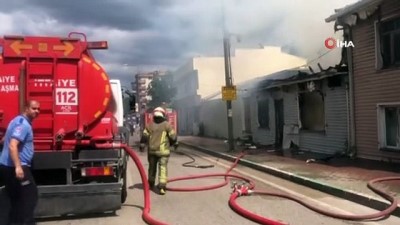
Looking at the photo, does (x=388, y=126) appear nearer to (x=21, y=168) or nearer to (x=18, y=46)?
(x=18, y=46)

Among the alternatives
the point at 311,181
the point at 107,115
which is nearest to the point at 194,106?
the point at 311,181

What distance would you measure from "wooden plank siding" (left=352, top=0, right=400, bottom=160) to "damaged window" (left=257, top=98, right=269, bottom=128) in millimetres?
8192

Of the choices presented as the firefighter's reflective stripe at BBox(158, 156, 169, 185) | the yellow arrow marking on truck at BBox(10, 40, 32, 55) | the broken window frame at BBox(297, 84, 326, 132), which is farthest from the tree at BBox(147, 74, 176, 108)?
the yellow arrow marking on truck at BBox(10, 40, 32, 55)

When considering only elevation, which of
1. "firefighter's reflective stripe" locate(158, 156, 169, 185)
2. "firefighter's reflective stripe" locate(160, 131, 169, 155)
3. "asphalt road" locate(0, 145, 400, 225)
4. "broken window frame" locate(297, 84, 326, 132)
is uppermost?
"broken window frame" locate(297, 84, 326, 132)

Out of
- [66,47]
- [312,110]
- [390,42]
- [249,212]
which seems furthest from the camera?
[312,110]

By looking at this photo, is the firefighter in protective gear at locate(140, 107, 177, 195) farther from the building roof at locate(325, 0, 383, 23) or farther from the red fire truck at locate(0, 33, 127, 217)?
the building roof at locate(325, 0, 383, 23)

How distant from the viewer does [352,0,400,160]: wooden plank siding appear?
13453 mm

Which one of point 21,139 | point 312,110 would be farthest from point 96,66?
point 312,110

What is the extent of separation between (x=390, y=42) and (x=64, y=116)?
957 cm

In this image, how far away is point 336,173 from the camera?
Answer: 1203 cm

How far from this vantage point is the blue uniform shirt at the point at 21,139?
5.98 meters

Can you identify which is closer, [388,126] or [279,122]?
[388,126]

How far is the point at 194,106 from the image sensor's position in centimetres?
4325

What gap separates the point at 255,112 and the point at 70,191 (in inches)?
718
